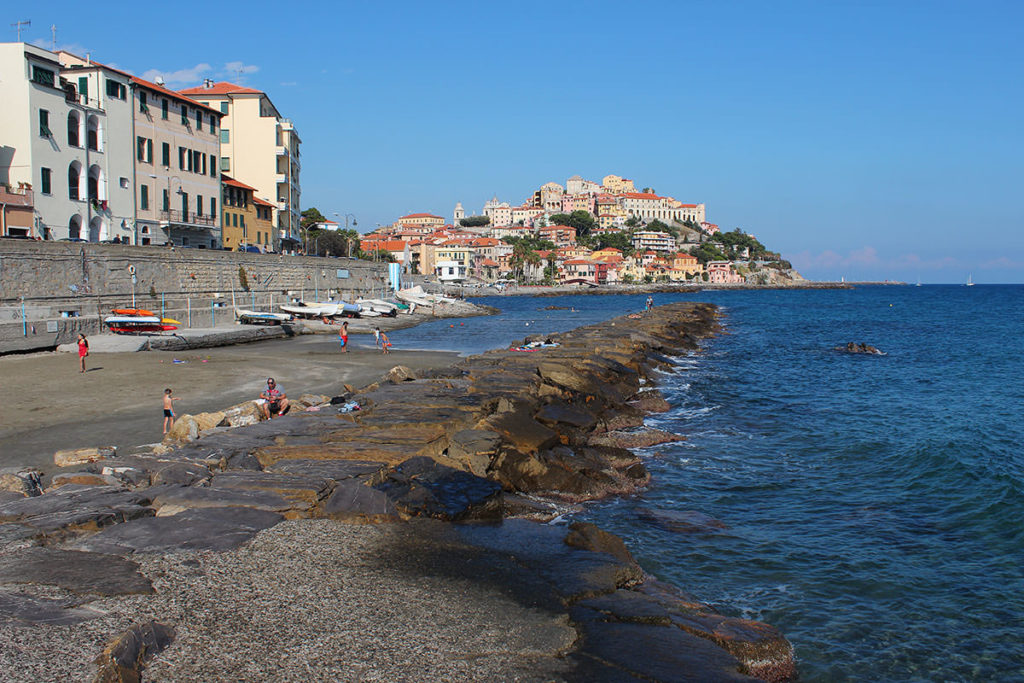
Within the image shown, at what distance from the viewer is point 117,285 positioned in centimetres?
3491

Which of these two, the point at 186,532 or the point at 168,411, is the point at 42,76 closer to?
the point at 168,411

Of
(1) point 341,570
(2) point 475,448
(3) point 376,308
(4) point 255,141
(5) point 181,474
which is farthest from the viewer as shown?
(4) point 255,141

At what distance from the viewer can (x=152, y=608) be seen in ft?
21.9

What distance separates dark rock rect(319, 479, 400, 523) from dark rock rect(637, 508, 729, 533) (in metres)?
4.29

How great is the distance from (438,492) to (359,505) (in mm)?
1133

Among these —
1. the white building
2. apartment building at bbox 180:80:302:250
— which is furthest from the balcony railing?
apartment building at bbox 180:80:302:250

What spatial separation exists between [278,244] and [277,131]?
396 inches

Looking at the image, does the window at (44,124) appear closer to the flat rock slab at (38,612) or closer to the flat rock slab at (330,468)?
the flat rock slab at (330,468)

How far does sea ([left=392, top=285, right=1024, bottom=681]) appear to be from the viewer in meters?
8.36

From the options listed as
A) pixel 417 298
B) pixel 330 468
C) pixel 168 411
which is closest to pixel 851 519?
pixel 330 468

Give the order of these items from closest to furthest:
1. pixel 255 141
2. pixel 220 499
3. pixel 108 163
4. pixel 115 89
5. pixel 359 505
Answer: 1. pixel 220 499
2. pixel 359 505
3. pixel 108 163
4. pixel 115 89
5. pixel 255 141

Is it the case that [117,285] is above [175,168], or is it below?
below

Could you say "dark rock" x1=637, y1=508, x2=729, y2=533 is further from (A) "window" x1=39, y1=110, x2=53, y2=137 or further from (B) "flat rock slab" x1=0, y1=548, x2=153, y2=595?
(A) "window" x1=39, y1=110, x2=53, y2=137

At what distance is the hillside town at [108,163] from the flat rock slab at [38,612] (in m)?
32.8
